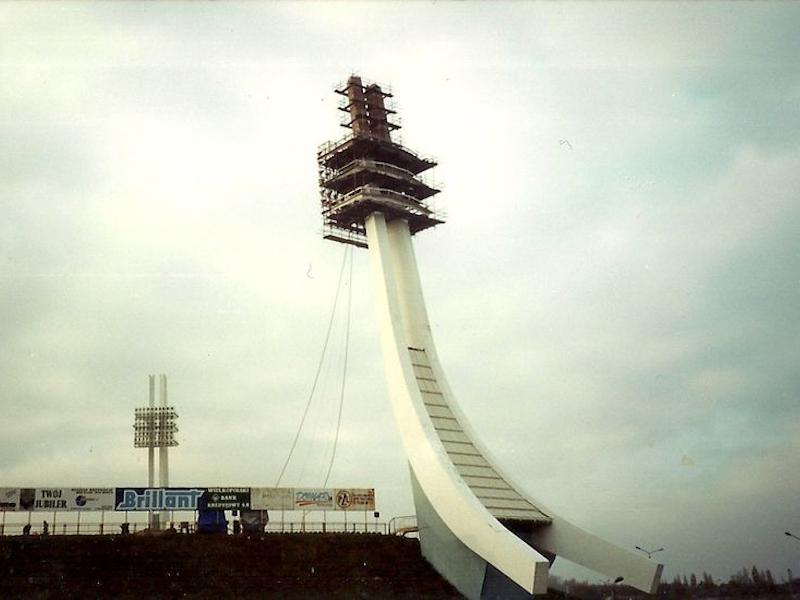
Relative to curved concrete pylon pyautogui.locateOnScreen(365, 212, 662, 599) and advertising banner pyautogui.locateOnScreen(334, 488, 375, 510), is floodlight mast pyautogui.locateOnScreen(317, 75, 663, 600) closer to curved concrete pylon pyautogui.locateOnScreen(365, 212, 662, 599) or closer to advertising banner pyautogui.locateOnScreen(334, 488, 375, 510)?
curved concrete pylon pyautogui.locateOnScreen(365, 212, 662, 599)

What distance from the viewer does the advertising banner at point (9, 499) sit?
105ft

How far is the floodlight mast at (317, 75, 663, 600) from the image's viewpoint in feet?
99.2

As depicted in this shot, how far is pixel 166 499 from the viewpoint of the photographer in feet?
112

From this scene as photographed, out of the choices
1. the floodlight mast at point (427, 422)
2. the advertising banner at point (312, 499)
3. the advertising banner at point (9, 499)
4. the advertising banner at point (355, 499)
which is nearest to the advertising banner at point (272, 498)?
→ the advertising banner at point (312, 499)

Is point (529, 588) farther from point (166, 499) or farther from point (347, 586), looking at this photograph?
point (166, 499)

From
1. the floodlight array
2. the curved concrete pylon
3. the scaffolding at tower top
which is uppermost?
the scaffolding at tower top

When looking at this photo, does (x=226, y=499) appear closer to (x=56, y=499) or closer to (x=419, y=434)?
(x=56, y=499)

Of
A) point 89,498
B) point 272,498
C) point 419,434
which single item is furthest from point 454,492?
point 89,498

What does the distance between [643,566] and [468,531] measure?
6.05 meters

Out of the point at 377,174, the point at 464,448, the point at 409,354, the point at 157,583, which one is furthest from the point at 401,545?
the point at 377,174

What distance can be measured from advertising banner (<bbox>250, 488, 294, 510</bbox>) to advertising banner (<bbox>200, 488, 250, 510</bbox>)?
295 millimetres

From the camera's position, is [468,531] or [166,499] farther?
[166,499]

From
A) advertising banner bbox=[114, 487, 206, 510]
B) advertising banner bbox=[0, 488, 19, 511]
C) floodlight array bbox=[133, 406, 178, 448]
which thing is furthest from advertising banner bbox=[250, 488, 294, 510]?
floodlight array bbox=[133, 406, 178, 448]

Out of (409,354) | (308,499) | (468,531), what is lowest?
(468,531)
